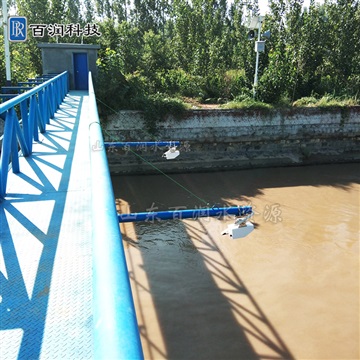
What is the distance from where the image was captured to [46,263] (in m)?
2.18

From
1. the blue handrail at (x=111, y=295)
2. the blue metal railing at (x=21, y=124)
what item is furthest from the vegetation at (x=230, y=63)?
the blue handrail at (x=111, y=295)

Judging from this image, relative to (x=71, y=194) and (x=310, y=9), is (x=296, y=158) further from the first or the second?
(x=71, y=194)

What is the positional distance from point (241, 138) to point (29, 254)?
1030 cm

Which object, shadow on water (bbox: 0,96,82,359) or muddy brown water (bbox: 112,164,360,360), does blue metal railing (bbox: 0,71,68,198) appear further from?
muddy brown water (bbox: 112,164,360,360)

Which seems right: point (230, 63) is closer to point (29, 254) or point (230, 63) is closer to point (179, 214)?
point (179, 214)

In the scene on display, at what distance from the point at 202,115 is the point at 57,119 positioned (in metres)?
5.81

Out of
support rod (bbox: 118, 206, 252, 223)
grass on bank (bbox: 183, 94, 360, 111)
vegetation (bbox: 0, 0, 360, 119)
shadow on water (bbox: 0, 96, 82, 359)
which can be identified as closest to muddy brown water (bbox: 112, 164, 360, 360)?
support rod (bbox: 118, 206, 252, 223)

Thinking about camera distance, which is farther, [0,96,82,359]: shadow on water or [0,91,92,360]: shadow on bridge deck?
[0,96,82,359]: shadow on water

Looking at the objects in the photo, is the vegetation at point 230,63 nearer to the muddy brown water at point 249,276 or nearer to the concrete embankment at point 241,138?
the concrete embankment at point 241,138

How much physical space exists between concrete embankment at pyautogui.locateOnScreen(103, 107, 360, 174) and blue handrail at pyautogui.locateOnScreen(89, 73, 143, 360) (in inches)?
390

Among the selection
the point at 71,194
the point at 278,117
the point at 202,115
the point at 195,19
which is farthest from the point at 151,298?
the point at 195,19

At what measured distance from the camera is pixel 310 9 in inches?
615

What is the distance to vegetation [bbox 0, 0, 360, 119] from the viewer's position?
11.9 m

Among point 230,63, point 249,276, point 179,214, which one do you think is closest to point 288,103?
point 230,63
